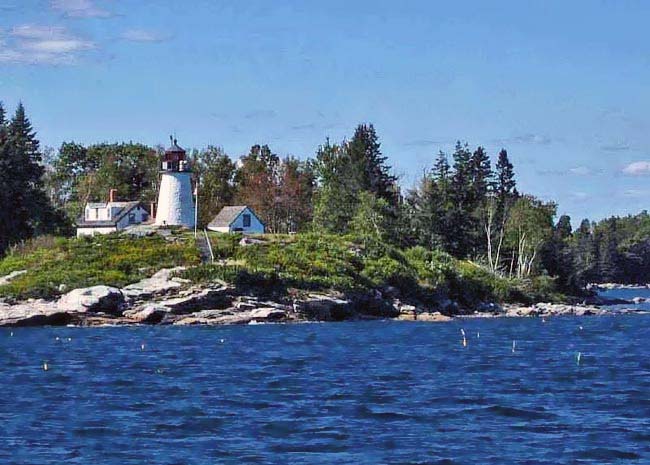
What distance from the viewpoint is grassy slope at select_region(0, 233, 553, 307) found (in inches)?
3083

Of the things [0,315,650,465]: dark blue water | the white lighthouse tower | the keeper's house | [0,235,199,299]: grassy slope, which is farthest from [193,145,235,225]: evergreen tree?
[0,315,650,465]: dark blue water

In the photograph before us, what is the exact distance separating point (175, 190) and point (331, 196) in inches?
1042

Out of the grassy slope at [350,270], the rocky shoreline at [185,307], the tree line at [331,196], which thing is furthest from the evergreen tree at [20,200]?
the rocky shoreline at [185,307]

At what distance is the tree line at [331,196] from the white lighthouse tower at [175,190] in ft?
38.7

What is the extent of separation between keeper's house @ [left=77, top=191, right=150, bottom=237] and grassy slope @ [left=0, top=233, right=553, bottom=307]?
1749 centimetres

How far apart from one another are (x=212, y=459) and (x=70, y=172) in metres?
131

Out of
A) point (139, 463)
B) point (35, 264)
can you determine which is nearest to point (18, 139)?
point (35, 264)

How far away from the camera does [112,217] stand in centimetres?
10950

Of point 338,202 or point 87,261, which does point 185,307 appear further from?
point 338,202

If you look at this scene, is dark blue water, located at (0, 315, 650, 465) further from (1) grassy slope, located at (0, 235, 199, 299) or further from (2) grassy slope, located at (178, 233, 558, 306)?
(2) grassy slope, located at (178, 233, 558, 306)

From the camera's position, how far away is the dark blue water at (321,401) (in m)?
27.0

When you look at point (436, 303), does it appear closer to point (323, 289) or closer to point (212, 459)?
point (323, 289)

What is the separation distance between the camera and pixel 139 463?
83.5 ft

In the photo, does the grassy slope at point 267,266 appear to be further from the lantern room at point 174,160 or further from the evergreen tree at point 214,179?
the evergreen tree at point 214,179
